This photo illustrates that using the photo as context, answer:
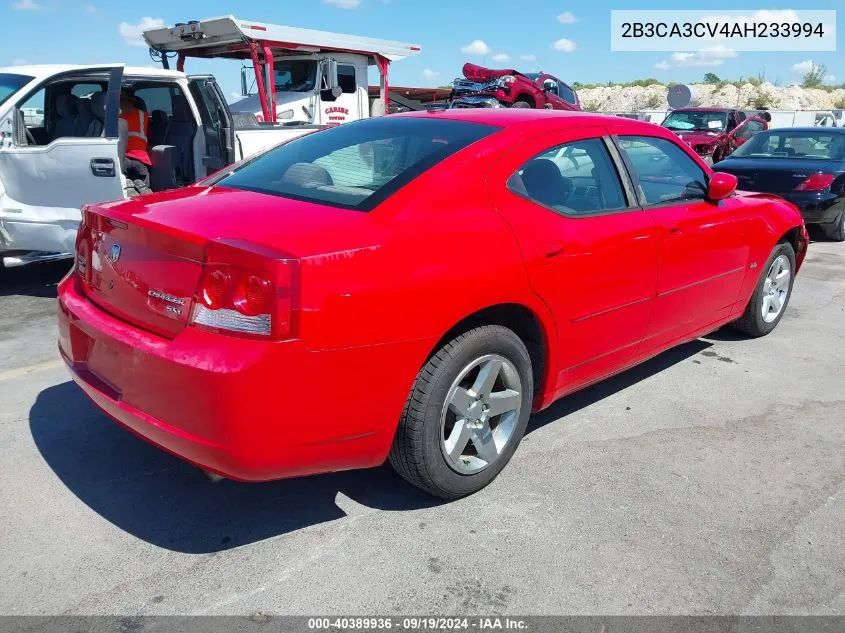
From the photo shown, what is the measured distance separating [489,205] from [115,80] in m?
4.60

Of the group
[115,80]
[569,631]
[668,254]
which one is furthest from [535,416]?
[115,80]

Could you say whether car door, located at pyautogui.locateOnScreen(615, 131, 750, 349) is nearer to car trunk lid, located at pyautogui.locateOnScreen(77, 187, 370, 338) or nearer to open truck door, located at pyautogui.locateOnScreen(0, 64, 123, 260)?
car trunk lid, located at pyautogui.locateOnScreen(77, 187, 370, 338)

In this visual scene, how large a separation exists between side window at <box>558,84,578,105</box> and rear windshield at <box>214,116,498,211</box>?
1817 cm

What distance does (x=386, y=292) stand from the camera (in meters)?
2.50

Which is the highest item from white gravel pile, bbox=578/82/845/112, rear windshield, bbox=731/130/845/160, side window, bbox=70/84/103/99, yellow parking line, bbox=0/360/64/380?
white gravel pile, bbox=578/82/845/112

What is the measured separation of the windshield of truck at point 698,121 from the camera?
686 inches

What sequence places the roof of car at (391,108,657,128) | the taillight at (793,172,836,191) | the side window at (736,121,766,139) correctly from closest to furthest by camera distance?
the roof of car at (391,108,657,128)
the taillight at (793,172,836,191)
the side window at (736,121,766,139)

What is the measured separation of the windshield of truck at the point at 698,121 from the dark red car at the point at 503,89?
2972 mm

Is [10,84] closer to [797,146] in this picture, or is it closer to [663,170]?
[663,170]

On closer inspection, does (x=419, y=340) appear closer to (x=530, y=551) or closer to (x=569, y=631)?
(x=530, y=551)

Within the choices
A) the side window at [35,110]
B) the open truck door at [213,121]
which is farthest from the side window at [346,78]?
the side window at [35,110]

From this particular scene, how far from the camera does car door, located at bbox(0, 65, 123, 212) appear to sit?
19.4 feet

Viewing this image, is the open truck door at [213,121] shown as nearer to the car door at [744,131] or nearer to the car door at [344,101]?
the car door at [344,101]

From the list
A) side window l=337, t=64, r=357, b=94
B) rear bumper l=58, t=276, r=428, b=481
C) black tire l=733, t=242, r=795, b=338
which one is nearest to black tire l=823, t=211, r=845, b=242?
black tire l=733, t=242, r=795, b=338
